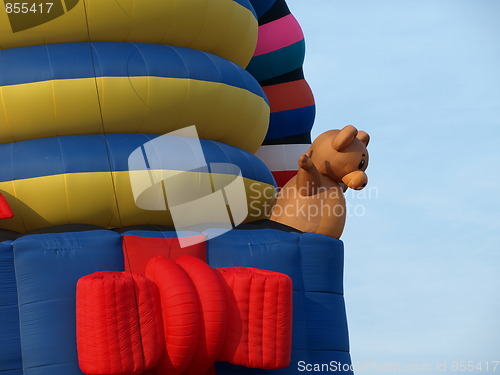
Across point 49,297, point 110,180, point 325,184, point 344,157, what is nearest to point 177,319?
point 49,297

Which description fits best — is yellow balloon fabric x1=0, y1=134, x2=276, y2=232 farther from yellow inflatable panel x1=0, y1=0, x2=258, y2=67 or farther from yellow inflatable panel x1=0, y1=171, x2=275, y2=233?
yellow inflatable panel x1=0, y1=0, x2=258, y2=67

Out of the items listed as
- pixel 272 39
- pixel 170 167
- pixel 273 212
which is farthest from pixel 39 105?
pixel 272 39

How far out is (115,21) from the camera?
232 inches

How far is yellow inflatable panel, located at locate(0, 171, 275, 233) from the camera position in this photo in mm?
5578

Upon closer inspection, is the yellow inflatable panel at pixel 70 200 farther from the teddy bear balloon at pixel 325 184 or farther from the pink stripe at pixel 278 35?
the pink stripe at pixel 278 35

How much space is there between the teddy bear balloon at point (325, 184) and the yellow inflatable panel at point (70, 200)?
3.76ft

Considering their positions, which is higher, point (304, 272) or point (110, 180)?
point (110, 180)

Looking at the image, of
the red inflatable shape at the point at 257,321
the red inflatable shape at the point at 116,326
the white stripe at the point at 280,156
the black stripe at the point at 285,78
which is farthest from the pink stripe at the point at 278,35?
the red inflatable shape at the point at 116,326

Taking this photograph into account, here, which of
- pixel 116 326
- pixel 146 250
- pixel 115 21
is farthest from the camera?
pixel 115 21

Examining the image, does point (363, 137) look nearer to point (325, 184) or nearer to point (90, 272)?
point (325, 184)

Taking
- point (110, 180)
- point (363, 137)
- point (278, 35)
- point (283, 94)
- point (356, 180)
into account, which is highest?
point (278, 35)

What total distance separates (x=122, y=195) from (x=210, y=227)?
0.66 m

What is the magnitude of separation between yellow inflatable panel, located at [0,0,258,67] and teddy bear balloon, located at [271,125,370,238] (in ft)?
3.65

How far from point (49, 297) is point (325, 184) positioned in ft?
7.07
